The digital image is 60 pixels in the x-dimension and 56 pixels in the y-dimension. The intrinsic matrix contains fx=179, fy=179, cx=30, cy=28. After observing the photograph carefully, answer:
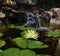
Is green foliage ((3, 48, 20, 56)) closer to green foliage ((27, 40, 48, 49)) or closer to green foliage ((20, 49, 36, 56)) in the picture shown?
green foliage ((20, 49, 36, 56))

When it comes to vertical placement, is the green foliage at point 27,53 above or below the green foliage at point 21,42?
below

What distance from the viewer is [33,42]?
1.65 metres

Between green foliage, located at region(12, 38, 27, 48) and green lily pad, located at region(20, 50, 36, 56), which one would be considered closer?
green lily pad, located at region(20, 50, 36, 56)

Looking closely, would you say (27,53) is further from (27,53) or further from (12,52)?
(12,52)

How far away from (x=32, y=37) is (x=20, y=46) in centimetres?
22

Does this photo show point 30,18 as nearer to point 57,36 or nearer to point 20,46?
point 57,36

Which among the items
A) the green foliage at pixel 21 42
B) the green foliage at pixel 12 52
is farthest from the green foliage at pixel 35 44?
the green foliage at pixel 12 52

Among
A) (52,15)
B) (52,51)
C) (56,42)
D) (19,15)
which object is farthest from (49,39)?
(52,15)

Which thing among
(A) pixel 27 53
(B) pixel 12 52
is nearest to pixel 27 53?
(A) pixel 27 53

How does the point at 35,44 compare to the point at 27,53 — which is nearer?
the point at 27,53

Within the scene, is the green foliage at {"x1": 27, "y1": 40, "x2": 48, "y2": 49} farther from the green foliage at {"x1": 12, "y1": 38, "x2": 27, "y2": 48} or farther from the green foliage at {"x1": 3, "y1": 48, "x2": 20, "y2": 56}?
the green foliage at {"x1": 3, "y1": 48, "x2": 20, "y2": 56}

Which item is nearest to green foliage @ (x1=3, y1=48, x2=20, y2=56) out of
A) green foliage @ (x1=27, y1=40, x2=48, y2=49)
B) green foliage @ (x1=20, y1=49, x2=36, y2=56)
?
green foliage @ (x1=20, y1=49, x2=36, y2=56)

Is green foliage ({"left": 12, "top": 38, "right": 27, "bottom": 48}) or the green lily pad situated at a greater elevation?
green foliage ({"left": 12, "top": 38, "right": 27, "bottom": 48})

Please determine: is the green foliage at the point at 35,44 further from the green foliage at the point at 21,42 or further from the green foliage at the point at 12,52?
the green foliage at the point at 12,52
